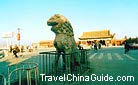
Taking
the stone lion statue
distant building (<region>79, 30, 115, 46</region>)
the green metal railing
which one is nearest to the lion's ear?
the stone lion statue

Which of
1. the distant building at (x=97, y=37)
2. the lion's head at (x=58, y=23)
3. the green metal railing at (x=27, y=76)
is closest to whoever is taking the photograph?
the green metal railing at (x=27, y=76)

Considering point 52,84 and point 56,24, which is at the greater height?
point 56,24

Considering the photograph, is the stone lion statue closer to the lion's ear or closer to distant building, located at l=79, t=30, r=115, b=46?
the lion's ear

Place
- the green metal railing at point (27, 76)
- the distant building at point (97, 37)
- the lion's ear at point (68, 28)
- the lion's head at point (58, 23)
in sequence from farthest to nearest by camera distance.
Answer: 1. the distant building at point (97, 37)
2. the lion's ear at point (68, 28)
3. the lion's head at point (58, 23)
4. the green metal railing at point (27, 76)

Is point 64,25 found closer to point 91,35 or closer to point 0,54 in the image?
point 0,54

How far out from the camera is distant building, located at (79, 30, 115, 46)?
67.3m

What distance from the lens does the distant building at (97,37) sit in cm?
6731

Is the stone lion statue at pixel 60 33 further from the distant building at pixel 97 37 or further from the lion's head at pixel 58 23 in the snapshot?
the distant building at pixel 97 37

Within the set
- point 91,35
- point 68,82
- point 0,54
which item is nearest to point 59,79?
point 68,82

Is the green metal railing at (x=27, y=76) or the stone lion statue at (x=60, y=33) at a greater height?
the stone lion statue at (x=60, y=33)

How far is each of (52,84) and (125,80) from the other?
9.22ft

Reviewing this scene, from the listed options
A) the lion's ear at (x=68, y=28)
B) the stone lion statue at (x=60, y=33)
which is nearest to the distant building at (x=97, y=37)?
the lion's ear at (x=68, y=28)

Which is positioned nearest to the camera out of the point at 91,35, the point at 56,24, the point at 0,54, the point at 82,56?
the point at 56,24

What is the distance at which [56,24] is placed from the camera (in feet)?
32.7
